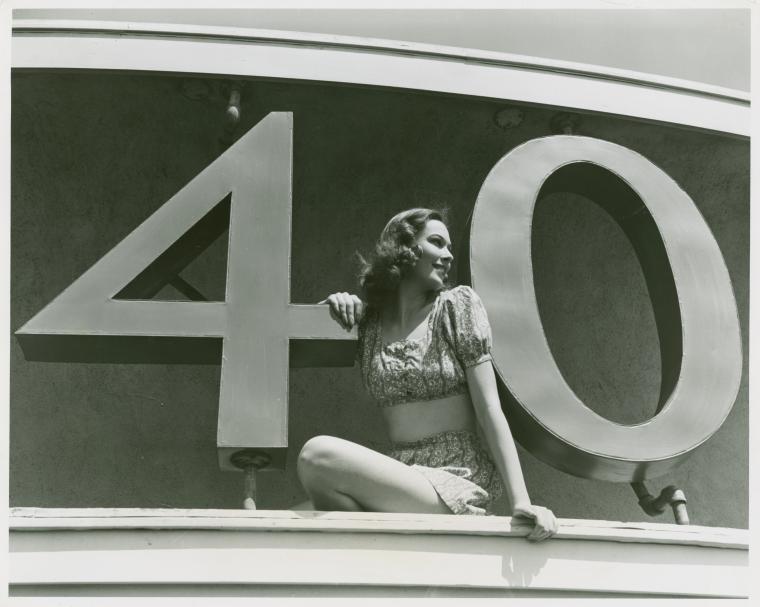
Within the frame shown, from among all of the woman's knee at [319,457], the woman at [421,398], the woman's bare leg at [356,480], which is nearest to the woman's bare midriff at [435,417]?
the woman at [421,398]

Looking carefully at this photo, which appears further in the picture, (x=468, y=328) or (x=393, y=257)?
(x=393, y=257)

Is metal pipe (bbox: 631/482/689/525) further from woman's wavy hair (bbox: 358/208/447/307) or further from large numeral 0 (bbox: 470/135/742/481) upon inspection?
woman's wavy hair (bbox: 358/208/447/307)

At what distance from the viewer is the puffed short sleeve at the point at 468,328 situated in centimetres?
530

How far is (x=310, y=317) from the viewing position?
5.38m

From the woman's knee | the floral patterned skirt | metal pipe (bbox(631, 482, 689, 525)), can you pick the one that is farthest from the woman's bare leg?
metal pipe (bbox(631, 482, 689, 525))

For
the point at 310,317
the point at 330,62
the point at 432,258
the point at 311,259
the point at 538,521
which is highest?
the point at 330,62

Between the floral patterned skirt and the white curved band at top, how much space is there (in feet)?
5.57

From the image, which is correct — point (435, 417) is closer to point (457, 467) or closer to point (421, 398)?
point (421, 398)

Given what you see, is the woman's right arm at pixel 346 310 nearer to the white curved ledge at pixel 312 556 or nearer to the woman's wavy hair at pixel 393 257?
the woman's wavy hair at pixel 393 257

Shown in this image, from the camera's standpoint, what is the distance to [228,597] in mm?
4652

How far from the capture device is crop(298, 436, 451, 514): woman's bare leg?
196 inches

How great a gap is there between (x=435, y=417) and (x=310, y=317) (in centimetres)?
63

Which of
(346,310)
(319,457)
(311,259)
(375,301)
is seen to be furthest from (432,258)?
(311,259)

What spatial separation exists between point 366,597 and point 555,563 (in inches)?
27.6
